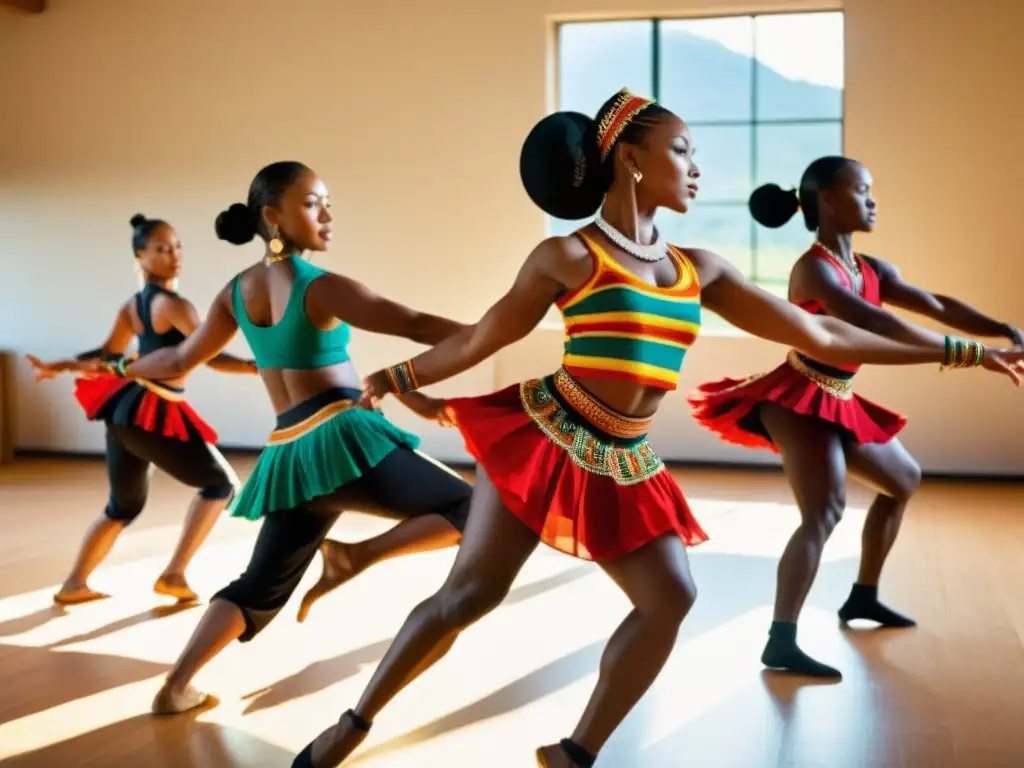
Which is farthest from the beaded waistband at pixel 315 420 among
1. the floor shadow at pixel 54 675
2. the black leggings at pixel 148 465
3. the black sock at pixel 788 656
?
the black sock at pixel 788 656

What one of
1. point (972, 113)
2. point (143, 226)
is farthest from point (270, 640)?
point (972, 113)

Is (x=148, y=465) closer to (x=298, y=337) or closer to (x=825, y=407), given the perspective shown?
(x=298, y=337)

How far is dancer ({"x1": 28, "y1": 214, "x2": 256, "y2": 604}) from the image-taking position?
4.54 metres

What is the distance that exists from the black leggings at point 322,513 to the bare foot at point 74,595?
161 cm

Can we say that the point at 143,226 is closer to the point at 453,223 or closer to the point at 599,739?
the point at 599,739

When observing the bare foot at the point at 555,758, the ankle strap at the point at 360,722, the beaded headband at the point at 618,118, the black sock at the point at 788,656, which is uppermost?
the beaded headband at the point at 618,118

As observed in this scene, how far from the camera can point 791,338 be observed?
2.88m

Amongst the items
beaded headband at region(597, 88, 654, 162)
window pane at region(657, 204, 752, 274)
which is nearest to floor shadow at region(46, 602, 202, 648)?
beaded headband at region(597, 88, 654, 162)

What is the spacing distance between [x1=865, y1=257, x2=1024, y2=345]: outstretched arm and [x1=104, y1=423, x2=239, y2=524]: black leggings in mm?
2279

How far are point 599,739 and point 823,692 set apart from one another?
3.77 ft

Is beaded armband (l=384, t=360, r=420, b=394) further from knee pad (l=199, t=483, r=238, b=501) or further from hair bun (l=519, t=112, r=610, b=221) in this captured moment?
knee pad (l=199, t=483, r=238, b=501)

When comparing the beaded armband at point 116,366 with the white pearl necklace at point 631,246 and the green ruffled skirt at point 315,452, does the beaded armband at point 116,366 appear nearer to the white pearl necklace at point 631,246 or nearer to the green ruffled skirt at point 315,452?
the green ruffled skirt at point 315,452

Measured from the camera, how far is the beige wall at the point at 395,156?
7.39 m

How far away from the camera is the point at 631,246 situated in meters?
2.73
